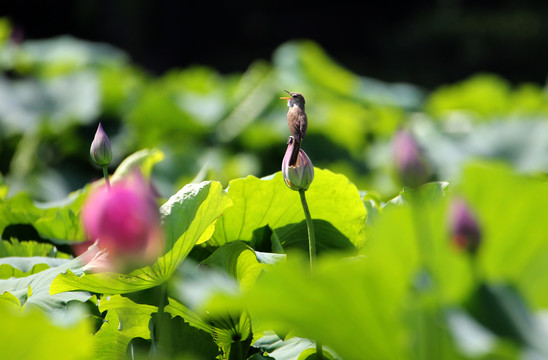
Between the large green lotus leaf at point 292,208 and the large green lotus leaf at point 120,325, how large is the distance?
0.37ft

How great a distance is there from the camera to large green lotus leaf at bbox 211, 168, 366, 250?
73 centimetres

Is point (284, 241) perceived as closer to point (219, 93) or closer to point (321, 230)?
point (321, 230)

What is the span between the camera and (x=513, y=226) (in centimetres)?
44

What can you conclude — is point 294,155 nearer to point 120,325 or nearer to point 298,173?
point 298,173

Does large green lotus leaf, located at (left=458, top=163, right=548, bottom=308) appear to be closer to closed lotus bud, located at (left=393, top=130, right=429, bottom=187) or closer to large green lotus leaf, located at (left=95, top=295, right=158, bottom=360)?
closed lotus bud, located at (left=393, top=130, right=429, bottom=187)

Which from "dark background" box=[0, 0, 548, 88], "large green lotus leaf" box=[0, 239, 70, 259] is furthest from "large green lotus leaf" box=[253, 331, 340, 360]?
"dark background" box=[0, 0, 548, 88]

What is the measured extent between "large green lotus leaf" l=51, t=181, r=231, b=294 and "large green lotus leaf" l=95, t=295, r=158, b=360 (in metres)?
0.03

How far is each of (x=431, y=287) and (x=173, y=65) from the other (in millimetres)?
11299

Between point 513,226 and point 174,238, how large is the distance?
0.29 m

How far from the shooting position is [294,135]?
59cm

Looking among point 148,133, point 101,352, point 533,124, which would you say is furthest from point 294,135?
point 148,133

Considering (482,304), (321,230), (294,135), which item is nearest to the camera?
(482,304)

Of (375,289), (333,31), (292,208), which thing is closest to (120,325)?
(292,208)

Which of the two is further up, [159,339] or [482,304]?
[482,304]
